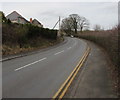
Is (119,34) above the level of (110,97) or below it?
above

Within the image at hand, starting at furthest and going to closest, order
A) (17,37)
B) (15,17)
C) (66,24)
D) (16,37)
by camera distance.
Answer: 1. (66,24)
2. (15,17)
3. (17,37)
4. (16,37)

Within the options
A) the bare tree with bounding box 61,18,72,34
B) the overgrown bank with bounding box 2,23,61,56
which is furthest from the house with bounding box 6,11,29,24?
the bare tree with bounding box 61,18,72,34

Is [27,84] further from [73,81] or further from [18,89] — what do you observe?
[73,81]

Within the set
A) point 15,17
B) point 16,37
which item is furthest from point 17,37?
point 15,17

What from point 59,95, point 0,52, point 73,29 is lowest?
point 59,95

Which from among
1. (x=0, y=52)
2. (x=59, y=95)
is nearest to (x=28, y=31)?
(x=0, y=52)

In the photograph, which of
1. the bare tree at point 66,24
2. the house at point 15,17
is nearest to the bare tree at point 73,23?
the bare tree at point 66,24

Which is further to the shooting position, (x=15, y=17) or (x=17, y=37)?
(x=15, y=17)

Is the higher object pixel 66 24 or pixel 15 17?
pixel 66 24

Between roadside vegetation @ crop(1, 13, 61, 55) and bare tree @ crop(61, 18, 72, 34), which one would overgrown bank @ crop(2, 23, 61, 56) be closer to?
roadside vegetation @ crop(1, 13, 61, 55)

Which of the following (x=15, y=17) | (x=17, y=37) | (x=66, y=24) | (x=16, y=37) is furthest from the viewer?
(x=66, y=24)

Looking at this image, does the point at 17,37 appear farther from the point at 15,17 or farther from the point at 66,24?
the point at 66,24

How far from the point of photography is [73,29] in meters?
92.6

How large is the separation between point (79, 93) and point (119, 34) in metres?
4.47
